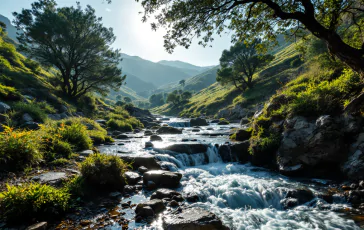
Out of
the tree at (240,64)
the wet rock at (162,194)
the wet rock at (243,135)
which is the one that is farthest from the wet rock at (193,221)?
the tree at (240,64)

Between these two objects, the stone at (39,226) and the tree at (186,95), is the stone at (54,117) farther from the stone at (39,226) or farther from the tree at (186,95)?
the tree at (186,95)

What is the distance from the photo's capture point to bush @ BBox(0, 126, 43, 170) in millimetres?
7787

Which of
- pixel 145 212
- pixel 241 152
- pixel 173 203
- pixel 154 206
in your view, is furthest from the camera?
pixel 241 152

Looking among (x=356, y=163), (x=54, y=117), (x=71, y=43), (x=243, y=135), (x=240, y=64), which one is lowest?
(x=356, y=163)

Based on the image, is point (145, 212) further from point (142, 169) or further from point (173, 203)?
point (142, 169)

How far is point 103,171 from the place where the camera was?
322 inches

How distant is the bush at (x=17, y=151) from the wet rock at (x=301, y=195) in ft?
39.4

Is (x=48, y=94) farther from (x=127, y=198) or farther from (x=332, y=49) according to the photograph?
(x=332, y=49)

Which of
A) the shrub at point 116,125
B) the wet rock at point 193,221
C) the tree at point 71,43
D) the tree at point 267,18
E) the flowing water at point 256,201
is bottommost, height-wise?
the flowing water at point 256,201

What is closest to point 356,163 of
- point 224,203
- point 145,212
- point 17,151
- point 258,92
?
point 224,203

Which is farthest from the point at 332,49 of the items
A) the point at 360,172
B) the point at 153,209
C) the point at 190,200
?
the point at 153,209

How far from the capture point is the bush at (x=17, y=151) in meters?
7.79

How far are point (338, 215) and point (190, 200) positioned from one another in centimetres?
572

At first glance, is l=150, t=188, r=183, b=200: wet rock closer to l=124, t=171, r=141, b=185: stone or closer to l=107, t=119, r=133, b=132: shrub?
l=124, t=171, r=141, b=185: stone
